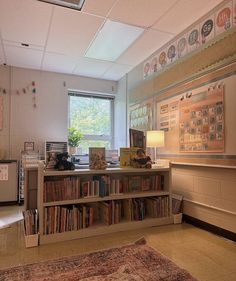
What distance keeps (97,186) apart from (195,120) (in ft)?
5.14

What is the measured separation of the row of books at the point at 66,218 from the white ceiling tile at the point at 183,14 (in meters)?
2.67

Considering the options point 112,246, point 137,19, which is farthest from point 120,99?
point 112,246

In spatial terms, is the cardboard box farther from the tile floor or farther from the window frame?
the window frame

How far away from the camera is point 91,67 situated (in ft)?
15.2

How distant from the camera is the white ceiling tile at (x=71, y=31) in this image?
2.89 metres

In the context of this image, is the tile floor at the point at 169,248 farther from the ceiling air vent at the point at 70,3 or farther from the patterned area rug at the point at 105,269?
the ceiling air vent at the point at 70,3

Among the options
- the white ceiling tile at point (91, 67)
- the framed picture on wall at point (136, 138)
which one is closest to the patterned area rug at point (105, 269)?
the framed picture on wall at point (136, 138)

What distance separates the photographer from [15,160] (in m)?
4.23

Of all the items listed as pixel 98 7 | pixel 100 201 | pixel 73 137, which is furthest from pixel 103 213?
pixel 98 7

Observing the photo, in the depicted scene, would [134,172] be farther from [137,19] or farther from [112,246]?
[137,19]

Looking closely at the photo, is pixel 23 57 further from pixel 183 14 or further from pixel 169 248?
pixel 169 248

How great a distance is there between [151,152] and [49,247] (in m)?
2.38

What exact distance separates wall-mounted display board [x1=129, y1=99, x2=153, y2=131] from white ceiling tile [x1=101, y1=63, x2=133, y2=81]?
83cm

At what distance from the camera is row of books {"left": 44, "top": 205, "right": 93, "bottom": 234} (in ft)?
7.93
